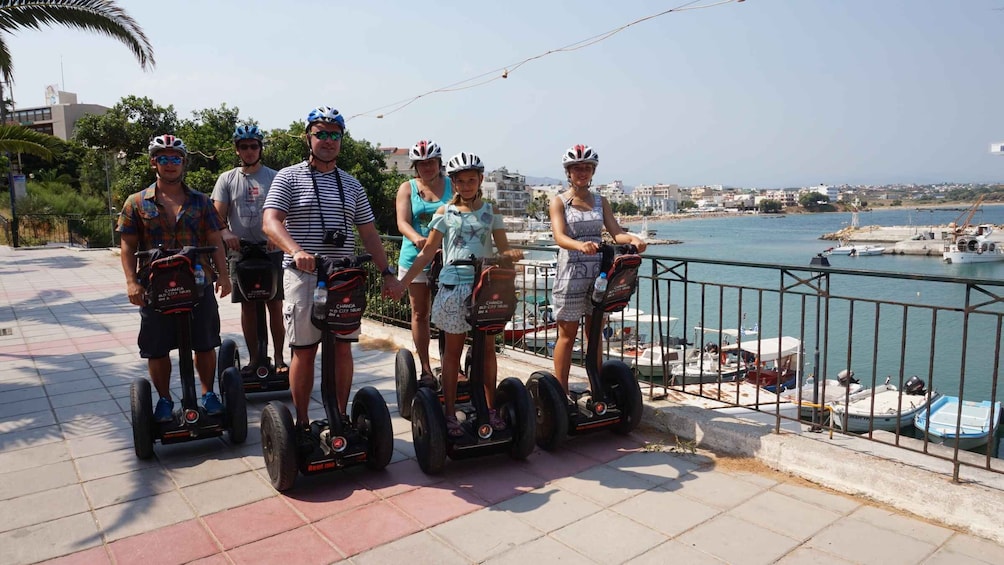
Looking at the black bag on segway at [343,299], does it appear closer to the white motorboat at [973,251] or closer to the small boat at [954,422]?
the small boat at [954,422]

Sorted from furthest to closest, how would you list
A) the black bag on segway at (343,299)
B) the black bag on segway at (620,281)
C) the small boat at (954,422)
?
the small boat at (954,422) < the black bag on segway at (620,281) < the black bag on segway at (343,299)

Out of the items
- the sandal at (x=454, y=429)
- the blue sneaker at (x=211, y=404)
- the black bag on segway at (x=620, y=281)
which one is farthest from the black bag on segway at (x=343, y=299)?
the black bag on segway at (x=620, y=281)

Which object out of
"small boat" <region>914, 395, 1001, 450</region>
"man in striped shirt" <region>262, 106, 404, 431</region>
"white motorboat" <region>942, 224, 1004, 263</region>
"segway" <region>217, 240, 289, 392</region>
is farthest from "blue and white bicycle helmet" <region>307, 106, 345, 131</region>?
"white motorboat" <region>942, 224, 1004, 263</region>

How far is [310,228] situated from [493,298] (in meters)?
1.14

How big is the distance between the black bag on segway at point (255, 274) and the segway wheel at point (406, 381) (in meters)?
1.12

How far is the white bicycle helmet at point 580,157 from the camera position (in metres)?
4.18

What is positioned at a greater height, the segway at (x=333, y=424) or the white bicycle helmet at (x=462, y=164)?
the white bicycle helmet at (x=462, y=164)

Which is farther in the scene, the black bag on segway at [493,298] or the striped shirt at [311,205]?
the striped shirt at [311,205]

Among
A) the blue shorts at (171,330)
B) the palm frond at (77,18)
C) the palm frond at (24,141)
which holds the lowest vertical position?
the blue shorts at (171,330)

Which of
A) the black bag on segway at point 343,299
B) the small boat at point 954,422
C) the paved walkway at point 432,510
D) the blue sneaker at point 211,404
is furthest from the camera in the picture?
the small boat at point 954,422

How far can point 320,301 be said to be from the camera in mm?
3312

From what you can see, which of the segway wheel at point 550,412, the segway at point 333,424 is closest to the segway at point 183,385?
the segway at point 333,424

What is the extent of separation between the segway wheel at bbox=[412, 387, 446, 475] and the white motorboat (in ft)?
252

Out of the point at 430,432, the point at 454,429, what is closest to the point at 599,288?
the point at 454,429
